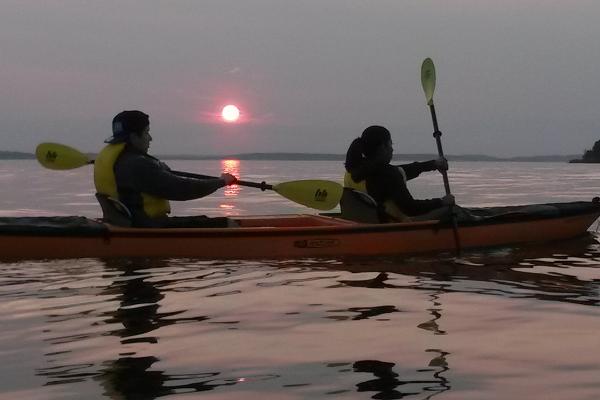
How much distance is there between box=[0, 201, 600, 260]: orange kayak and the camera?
27.6 ft

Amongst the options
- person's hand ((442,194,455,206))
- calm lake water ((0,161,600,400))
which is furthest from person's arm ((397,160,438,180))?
calm lake water ((0,161,600,400))

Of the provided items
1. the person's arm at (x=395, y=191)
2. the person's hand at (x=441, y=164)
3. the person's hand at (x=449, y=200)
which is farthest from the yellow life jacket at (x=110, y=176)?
the person's hand at (x=441, y=164)

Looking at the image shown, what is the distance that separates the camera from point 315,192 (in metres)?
9.52

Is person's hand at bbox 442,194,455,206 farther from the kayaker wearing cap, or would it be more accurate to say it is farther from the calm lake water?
the kayaker wearing cap

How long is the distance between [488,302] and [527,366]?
1.90 meters

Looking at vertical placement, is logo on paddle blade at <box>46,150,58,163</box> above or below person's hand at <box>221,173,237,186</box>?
above

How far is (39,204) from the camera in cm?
2139

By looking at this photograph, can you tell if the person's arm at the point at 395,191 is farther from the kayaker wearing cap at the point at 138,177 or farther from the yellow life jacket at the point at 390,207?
the kayaker wearing cap at the point at 138,177

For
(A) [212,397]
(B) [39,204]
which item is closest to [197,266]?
(A) [212,397]

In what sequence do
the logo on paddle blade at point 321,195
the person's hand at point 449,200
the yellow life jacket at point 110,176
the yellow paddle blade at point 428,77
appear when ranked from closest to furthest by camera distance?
the yellow life jacket at point 110,176 → the person's hand at point 449,200 → the logo on paddle blade at point 321,195 → the yellow paddle blade at point 428,77

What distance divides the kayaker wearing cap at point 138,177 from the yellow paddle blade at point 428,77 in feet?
15.1

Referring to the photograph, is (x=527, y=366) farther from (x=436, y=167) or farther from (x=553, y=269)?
(x=436, y=167)

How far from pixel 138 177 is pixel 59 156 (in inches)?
95.5

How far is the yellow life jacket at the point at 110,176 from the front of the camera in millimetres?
8414
